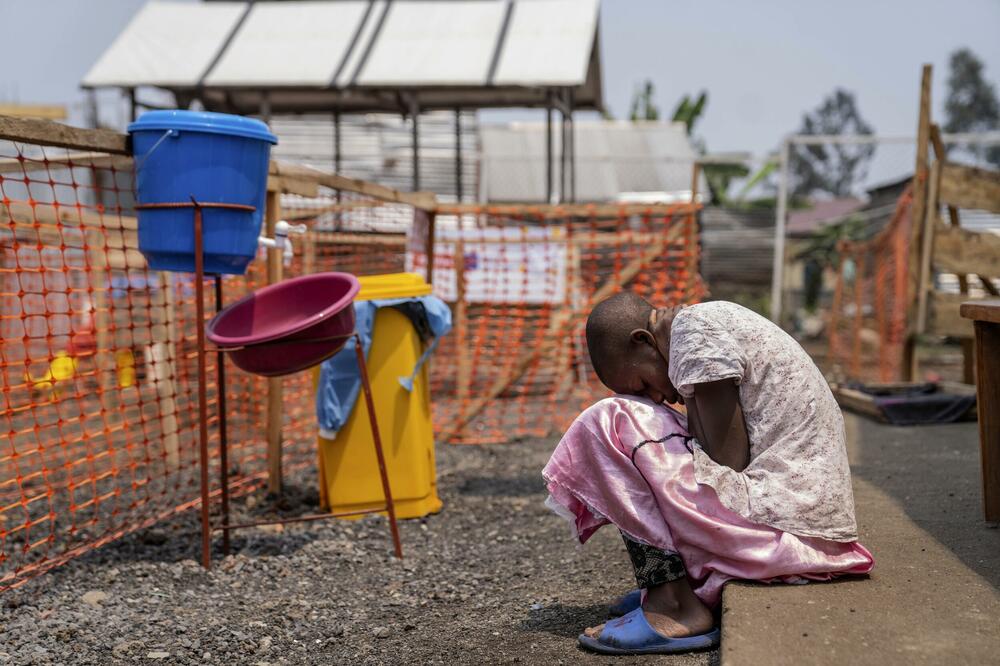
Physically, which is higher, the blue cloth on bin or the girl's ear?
the girl's ear

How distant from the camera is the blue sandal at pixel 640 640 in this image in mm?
2727

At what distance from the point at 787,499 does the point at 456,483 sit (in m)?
3.47

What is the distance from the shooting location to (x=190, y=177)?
3777 mm

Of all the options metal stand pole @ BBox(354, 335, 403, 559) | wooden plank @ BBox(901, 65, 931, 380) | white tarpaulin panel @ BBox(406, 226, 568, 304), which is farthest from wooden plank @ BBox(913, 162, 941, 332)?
metal stand pole @ BBox(354, 335, 403, 559)

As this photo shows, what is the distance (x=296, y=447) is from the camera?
6.97 metres

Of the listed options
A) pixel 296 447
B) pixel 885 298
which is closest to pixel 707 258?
pixel 885 298

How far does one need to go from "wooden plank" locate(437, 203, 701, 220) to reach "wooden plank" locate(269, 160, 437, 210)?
523 mm

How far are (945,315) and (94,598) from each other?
5.94m

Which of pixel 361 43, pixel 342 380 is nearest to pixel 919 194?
pixel 342 380

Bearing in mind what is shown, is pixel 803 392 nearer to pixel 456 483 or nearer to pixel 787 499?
pixel 787 499

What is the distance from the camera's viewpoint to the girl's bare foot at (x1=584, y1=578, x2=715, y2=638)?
109 inches

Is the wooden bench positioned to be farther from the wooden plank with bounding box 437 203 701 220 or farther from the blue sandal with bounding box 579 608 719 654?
the wooden plank with bounding box 437 203 701 220

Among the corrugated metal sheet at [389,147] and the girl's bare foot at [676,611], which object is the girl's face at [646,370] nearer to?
the girl's bare foot at [676,611]

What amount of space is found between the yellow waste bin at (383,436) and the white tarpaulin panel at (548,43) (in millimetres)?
8091
